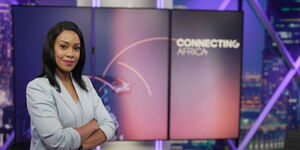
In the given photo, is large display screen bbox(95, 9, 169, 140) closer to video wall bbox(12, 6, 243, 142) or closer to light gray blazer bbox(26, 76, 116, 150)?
video wall bbox(12, 6, 243, 142)

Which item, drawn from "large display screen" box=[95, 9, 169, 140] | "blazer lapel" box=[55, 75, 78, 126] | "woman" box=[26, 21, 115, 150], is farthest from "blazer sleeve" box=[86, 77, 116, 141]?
"large display screen" box=[95, 9, 169, 140]

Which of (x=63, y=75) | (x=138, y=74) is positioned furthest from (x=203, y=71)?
(x=63, y=75)

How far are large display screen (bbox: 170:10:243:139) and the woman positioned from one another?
1.93 meters

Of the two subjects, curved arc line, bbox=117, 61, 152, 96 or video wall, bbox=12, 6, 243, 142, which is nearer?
video wall, bbox=12, 6, 243, 142

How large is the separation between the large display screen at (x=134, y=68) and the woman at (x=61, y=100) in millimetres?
1697

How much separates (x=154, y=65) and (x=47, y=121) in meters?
2.09

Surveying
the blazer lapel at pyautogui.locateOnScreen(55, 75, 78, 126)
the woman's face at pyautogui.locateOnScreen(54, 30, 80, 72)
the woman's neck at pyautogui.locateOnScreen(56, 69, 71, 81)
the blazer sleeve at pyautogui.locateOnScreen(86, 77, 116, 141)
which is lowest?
the blazer sleeve at pyautogui.locateOnScreen(86, 77, 116, 141)

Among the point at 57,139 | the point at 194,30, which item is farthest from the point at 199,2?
the point at 57,139

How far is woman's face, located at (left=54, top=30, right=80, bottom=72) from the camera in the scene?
1672 mm

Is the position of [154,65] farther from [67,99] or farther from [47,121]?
[47,121]

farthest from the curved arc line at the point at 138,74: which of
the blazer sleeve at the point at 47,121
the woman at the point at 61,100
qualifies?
the blazer sleeve at the point at 47,121

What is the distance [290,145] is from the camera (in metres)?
2.76

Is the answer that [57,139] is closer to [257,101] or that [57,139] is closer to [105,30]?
[105,30]

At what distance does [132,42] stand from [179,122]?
101cm
